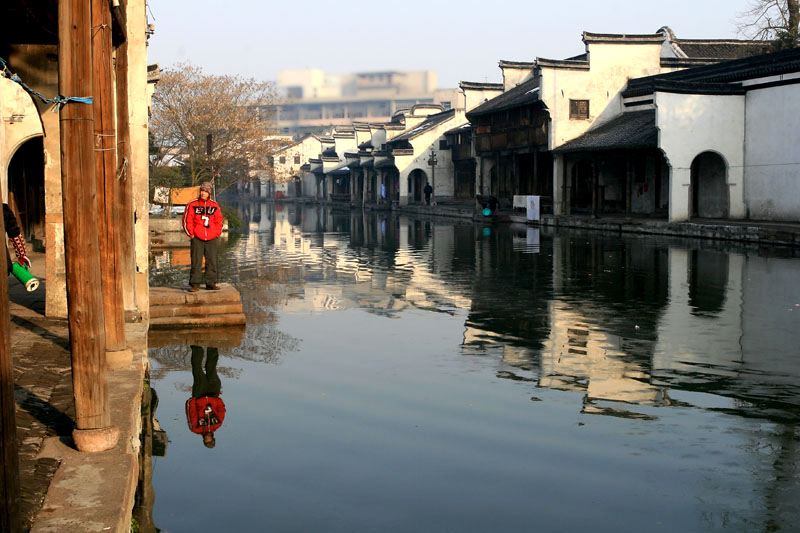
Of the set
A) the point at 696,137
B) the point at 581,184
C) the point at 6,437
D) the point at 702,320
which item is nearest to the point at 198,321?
the point at 702,320

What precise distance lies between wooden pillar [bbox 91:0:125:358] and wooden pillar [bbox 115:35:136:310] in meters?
0.69

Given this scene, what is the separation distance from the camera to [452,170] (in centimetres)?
6088

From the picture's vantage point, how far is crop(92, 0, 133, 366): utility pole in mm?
7941

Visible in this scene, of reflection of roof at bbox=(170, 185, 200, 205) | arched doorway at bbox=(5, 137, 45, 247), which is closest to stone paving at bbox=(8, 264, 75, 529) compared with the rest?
arched doorway at bbox=(5, 137, 45, 247)

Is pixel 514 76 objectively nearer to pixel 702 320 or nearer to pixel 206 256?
pixel 702 320

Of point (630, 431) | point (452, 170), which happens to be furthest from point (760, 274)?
point (452, 170)

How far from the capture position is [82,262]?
5.65 m

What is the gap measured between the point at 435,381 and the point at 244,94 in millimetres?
37420

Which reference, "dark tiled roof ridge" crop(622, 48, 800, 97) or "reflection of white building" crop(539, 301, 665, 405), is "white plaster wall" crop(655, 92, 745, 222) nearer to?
"dark tiled roof ridge" crop(622, 48, 800, 97)

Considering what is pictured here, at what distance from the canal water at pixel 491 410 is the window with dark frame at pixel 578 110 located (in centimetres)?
2429

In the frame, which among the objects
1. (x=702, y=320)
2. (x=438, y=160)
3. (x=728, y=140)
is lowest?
(x=702, y=320)

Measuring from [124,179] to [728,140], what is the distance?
2579 centimetres

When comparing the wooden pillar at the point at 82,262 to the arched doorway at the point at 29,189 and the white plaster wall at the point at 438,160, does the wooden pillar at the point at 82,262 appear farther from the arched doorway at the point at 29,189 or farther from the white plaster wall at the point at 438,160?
the white plaster wall at the point at 438,160

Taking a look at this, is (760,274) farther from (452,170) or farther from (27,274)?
(452,170)
